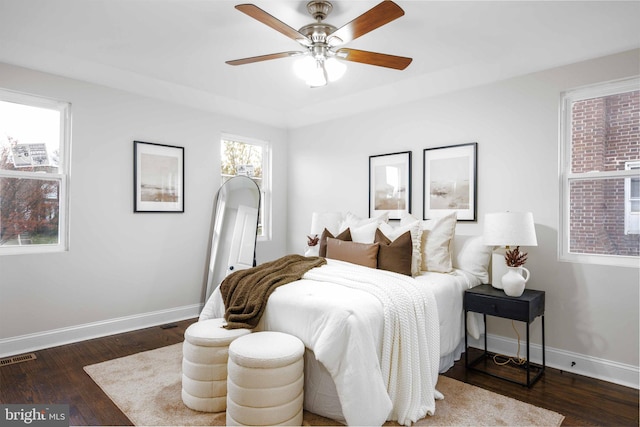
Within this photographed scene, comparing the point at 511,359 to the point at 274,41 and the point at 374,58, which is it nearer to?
the point at 374,58

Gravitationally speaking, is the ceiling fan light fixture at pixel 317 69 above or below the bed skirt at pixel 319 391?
above

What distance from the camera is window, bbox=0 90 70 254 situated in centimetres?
333

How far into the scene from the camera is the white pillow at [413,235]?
325 cm

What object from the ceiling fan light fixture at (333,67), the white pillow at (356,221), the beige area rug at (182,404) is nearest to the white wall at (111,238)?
the beige area rug at (182,404)

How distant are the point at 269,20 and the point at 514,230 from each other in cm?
229

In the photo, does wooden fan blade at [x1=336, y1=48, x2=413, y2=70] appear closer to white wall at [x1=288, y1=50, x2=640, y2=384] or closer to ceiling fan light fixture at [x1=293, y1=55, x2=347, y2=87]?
ceiling fan light fixture at [x1=293, y1=55, x2=347, y2=87]

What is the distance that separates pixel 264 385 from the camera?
6.75 ft

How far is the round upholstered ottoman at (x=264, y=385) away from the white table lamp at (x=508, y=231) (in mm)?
1822

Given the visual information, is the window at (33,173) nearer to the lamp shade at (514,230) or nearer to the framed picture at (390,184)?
the framed picture at (390,184)

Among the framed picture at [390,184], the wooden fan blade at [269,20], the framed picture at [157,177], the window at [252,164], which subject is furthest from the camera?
the window at [252,164]

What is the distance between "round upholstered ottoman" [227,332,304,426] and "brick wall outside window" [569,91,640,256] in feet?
8.35

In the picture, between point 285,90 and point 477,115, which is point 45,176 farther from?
point 477,115

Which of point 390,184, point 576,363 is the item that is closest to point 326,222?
point 390,184

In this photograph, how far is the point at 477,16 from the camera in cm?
269
